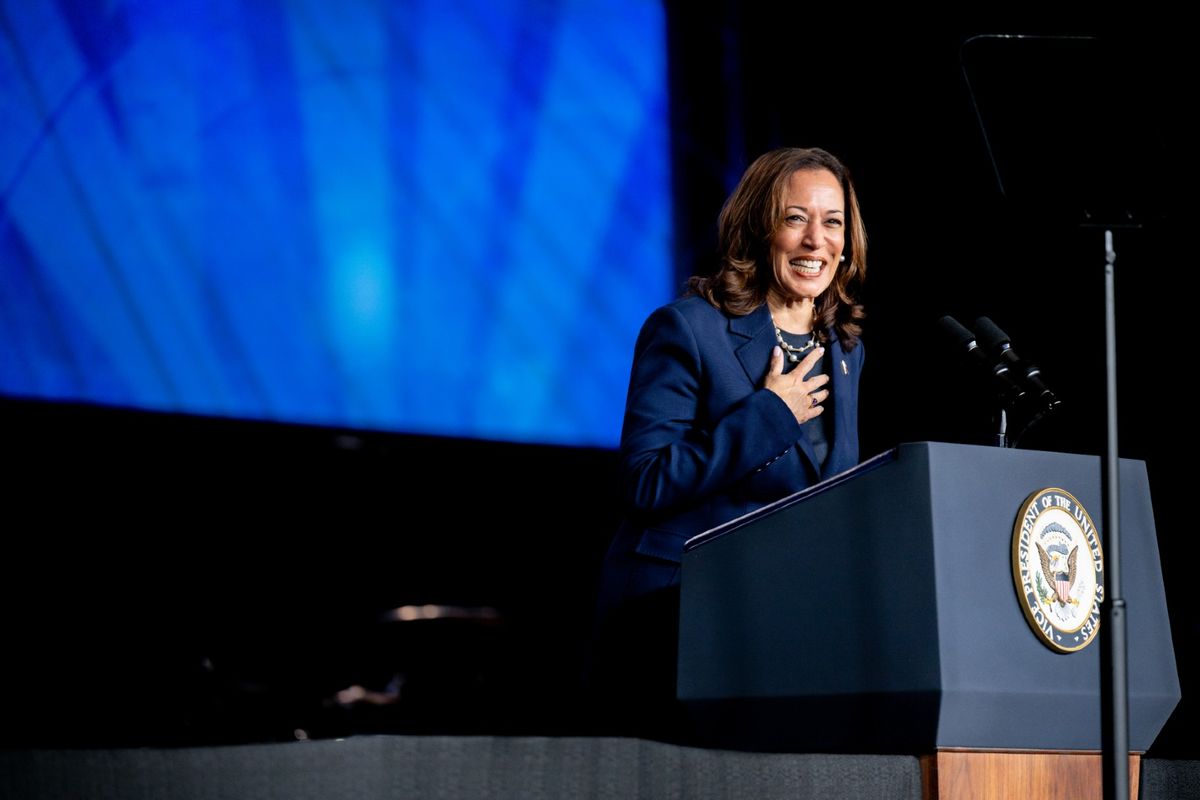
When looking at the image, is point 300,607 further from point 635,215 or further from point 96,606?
point 635,215

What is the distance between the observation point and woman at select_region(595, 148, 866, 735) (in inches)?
71.4

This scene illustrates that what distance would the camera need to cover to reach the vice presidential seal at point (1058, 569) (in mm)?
1353

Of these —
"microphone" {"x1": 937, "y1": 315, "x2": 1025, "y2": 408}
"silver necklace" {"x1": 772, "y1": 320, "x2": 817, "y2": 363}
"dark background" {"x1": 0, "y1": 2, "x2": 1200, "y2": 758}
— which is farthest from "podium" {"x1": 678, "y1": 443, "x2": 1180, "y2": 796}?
"dark background" {"x1": 0, "y1": 2, "x2": 1200, "y2": 758}

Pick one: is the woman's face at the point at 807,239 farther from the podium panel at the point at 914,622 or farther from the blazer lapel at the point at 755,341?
the podium panel at the point at 914,622

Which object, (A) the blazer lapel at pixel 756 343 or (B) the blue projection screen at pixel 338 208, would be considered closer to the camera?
(A) the blazer lapel at pixel 756 343

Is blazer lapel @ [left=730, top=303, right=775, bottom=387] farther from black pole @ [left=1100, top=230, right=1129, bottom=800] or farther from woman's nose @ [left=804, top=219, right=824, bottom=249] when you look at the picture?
black pole @ [left=1100, top=230, right=1129, bottom=800]

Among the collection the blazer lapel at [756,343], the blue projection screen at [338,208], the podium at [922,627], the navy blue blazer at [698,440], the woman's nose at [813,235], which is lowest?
the podium at [922,627]

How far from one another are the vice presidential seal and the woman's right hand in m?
0.50

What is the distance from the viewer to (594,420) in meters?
4.32

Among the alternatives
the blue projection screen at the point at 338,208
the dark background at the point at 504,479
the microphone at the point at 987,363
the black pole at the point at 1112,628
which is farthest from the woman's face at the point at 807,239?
the blue projection screen at the point at 338,208

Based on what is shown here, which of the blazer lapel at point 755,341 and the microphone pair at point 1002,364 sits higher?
the blazer lapel at point 755,341

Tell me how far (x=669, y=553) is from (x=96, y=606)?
239 cm

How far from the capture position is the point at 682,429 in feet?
6.24

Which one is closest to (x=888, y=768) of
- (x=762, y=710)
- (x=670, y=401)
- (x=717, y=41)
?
(x=762, y=710)
